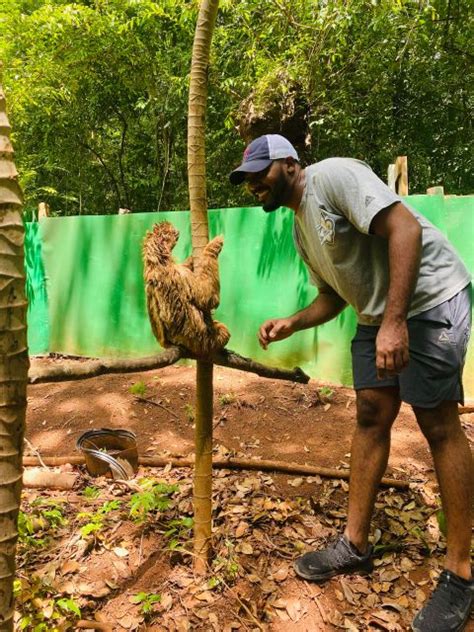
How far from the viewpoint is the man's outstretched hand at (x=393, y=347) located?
1.74 meters

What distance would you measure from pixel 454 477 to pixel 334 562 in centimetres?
73

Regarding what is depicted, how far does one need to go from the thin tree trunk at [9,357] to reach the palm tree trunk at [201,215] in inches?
35.7

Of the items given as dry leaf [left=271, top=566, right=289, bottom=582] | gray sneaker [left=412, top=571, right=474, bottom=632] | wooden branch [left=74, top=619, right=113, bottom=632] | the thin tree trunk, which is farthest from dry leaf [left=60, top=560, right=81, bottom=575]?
gray sneaker [left=412, top=571, right=474, bottom=632]

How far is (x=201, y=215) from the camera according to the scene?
198 cm

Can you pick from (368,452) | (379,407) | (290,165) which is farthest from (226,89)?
(368,452)

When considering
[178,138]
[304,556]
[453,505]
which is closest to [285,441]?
[304,556]

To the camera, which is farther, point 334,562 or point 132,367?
point 334,562

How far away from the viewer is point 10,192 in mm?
1107

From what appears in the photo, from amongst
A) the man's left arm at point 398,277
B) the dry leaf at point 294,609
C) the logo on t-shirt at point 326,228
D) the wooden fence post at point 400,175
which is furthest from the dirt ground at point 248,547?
the wooden fence post at point 400,175

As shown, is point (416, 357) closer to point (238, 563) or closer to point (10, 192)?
point (238, 563)

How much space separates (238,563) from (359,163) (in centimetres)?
195

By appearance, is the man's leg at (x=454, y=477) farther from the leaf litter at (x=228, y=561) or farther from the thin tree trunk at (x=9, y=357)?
the thin tree trunk at (x=9, y=357)

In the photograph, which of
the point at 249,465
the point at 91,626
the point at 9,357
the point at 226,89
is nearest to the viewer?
the point at 9,357

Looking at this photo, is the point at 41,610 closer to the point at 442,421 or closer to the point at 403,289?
the point at 442,421
